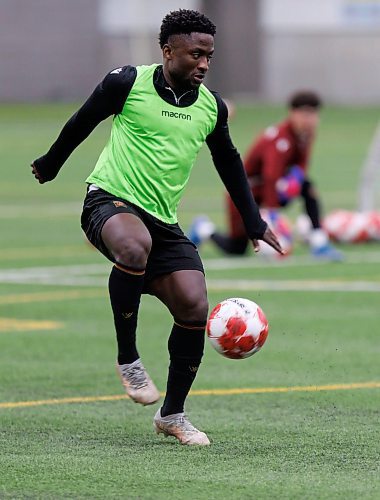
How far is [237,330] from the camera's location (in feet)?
25.6

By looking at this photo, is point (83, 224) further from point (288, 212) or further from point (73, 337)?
point (288, 212)

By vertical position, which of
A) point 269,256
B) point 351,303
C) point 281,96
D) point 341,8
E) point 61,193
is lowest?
point 281,96

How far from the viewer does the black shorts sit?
774 centimetres

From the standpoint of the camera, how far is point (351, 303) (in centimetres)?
1403

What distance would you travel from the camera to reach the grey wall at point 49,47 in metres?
61.5

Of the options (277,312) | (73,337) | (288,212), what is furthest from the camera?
(288,212)

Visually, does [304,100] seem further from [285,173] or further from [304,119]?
[285,173]

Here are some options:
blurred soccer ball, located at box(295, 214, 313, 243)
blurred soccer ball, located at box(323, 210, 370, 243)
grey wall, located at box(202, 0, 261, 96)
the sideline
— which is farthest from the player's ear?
grey wall, located at box(202, 0, 261, 96)

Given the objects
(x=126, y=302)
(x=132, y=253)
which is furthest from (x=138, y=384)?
(x=132, y=253)

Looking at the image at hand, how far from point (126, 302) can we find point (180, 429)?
72 cm

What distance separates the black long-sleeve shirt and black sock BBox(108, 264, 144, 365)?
2.77 ft

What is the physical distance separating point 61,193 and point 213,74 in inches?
1503

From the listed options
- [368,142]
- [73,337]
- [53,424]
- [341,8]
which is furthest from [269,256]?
[341,8]

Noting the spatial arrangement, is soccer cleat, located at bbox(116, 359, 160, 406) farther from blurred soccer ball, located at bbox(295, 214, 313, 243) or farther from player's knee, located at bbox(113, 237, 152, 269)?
blurred soccer ball, located at bbox(295, 214, 313, 243)
